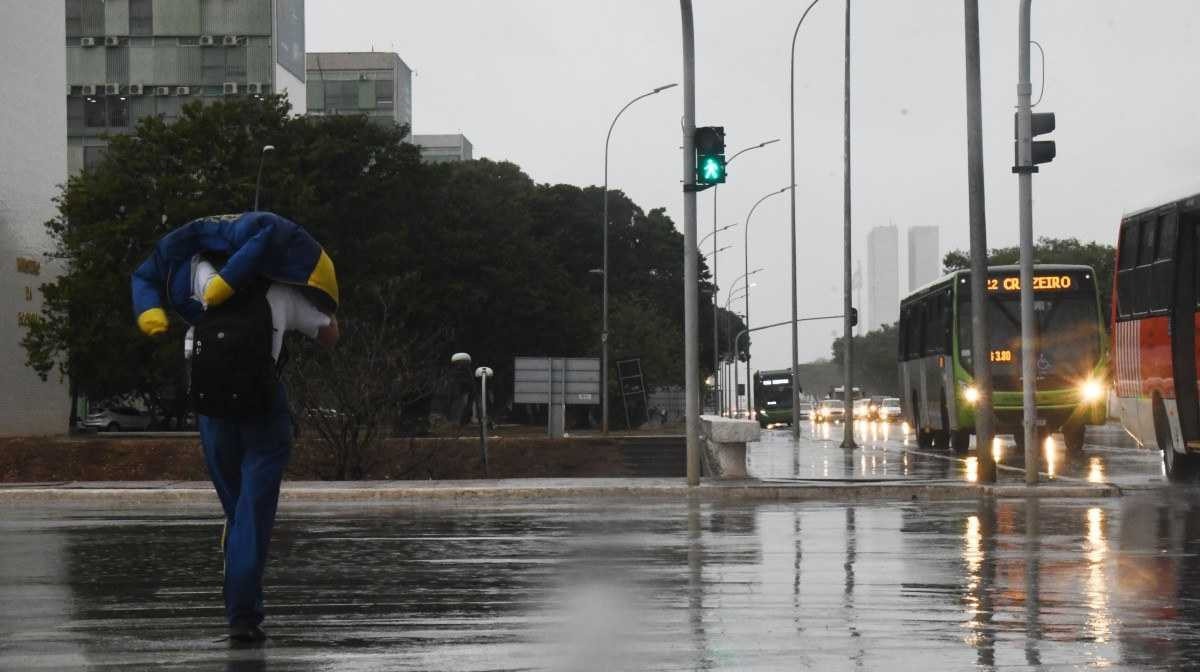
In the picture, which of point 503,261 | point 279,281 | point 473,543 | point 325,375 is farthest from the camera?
point 503,261

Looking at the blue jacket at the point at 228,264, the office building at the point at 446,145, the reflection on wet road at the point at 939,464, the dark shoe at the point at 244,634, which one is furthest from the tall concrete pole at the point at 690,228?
the office building at the point at 446,145

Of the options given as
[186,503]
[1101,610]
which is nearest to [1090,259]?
[186,503]

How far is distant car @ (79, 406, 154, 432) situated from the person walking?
3184 inches

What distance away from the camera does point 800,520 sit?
15.7 meters

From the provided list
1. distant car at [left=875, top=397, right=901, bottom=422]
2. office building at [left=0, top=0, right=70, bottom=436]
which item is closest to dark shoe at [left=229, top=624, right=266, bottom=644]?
office building at [left=0, top=0, right=70, bottom=436]

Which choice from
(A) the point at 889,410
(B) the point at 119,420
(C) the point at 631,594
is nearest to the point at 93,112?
(B) the point at 119,420

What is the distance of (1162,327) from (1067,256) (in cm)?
9063

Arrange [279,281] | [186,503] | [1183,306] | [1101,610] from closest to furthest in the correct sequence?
[279,281] < [1101,610] < [186,503] < [1183,306]

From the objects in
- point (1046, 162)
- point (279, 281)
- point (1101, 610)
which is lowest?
point (1101, 610)

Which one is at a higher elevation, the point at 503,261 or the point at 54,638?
the point at 503,261

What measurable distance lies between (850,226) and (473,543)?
28.1 meters

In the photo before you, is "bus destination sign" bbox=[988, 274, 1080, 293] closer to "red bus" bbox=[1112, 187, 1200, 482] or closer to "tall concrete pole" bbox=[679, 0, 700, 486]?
"red bus" bbox=[1112, 187, 1200, 482]

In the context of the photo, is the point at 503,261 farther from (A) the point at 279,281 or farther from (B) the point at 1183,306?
(A) the point at 279,281

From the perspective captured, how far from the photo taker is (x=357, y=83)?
143 metres
